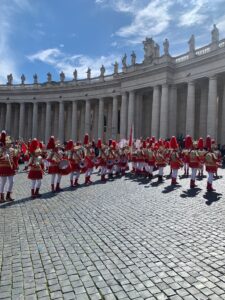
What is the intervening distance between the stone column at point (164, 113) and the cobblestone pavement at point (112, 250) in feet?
83.1

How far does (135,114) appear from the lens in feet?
134

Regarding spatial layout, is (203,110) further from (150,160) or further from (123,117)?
(150,160)

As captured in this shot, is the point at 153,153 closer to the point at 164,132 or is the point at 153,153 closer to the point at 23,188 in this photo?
the point at 23,188

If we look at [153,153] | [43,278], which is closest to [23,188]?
[153,153]

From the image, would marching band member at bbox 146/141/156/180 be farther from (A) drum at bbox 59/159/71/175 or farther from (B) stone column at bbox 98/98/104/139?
(B) stone column at bbox 98/98/104/139

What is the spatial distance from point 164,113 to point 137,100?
757 cm

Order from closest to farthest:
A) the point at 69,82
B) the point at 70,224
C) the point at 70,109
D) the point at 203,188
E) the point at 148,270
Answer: the point at 148,270 < the point at 70,224 < the point at 203,188 < the point at 69,82 < the point at 70,109

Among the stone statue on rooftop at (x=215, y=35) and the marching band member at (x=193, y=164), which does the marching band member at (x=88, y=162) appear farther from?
the stone statue on rooftop at (x=215, y=35)

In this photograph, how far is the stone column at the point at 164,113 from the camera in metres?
34.4

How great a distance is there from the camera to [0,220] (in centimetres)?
736

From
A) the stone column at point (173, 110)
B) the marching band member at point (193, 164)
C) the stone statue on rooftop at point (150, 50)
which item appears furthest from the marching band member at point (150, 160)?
the stone statue on rooftop at point (150, 50)

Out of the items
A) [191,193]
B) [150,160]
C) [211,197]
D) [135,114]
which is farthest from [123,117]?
[211,197]

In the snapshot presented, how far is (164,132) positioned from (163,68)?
326 inches

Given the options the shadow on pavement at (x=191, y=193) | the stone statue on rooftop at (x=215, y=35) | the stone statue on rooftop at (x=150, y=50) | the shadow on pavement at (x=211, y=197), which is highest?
the stone statue on rooftop at (x=150, y=50)
